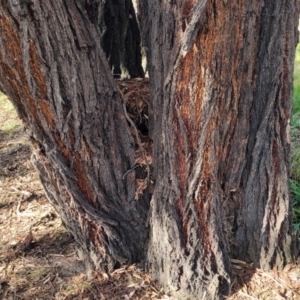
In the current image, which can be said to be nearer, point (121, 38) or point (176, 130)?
Answer: point (176, 130)

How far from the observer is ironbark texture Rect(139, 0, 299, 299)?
182cm

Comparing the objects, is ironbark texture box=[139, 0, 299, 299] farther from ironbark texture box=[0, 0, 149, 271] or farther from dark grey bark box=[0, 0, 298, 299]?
ironbark texture box=[0, 0, 149, 271]

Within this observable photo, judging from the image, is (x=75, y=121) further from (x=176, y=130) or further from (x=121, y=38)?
(x=121, y=38)

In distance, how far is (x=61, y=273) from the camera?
2686 millimetres

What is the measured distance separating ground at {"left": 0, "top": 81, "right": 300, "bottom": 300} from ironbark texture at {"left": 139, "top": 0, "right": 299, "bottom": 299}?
10 cm

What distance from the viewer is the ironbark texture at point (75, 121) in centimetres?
181

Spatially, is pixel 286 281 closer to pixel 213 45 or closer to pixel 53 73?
pixel 213 45

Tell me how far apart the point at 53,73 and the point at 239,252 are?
1450mm

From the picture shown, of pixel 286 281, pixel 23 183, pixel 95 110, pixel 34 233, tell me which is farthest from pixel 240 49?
pixel 23 183

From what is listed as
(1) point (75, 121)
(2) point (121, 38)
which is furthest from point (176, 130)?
(2) point (121, 38)

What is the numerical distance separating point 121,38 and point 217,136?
978 mm

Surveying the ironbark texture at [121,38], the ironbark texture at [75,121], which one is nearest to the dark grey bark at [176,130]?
the ironbark texture at [75,121]

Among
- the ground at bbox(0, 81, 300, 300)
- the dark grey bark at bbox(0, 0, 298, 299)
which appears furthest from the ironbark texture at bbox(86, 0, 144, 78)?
the dark grey bark at bbox(0, 0, 298, 299)

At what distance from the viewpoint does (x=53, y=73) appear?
1.88m
